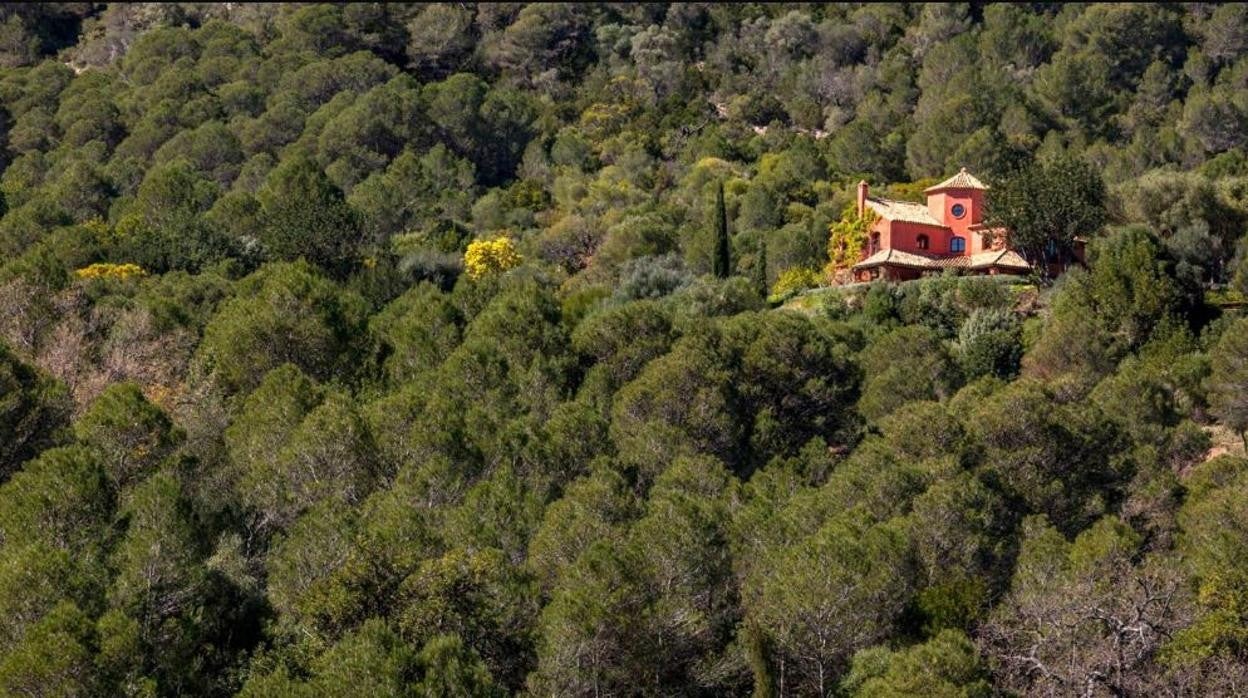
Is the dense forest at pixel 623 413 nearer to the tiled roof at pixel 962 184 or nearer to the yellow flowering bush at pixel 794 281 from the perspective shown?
the yellow flowering bush at pixel 794 281

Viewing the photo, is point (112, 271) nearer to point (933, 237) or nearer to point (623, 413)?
point (623, 413)

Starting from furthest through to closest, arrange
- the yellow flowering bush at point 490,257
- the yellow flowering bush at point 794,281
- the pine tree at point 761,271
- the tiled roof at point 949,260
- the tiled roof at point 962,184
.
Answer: the yellow flowering bush at point 490,257, the tiled roof at point 962,184, the pine tree at point 761,271, the yellow flowering bush at point 794,281, the tiled roof at point 949,260

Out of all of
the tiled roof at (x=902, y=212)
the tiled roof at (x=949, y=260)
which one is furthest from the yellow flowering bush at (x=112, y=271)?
the tiled roof at (x=902, y=212)

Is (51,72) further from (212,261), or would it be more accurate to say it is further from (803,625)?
(803,625)

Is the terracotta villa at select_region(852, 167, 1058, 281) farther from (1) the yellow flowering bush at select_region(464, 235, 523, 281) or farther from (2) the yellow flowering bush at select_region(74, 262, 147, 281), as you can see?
(2) the yellow flowering bush at select_region(74, 262, 147, 281)

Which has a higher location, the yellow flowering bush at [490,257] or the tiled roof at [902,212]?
the tiled roof at [902,212]

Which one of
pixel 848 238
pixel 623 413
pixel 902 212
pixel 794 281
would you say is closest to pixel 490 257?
pixel 794 281

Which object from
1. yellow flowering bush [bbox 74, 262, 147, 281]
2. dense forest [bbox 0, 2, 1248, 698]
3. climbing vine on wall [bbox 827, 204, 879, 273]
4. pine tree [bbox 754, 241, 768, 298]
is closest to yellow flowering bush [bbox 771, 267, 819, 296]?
dense forest [bbox 0, 2, 1248, 698]
